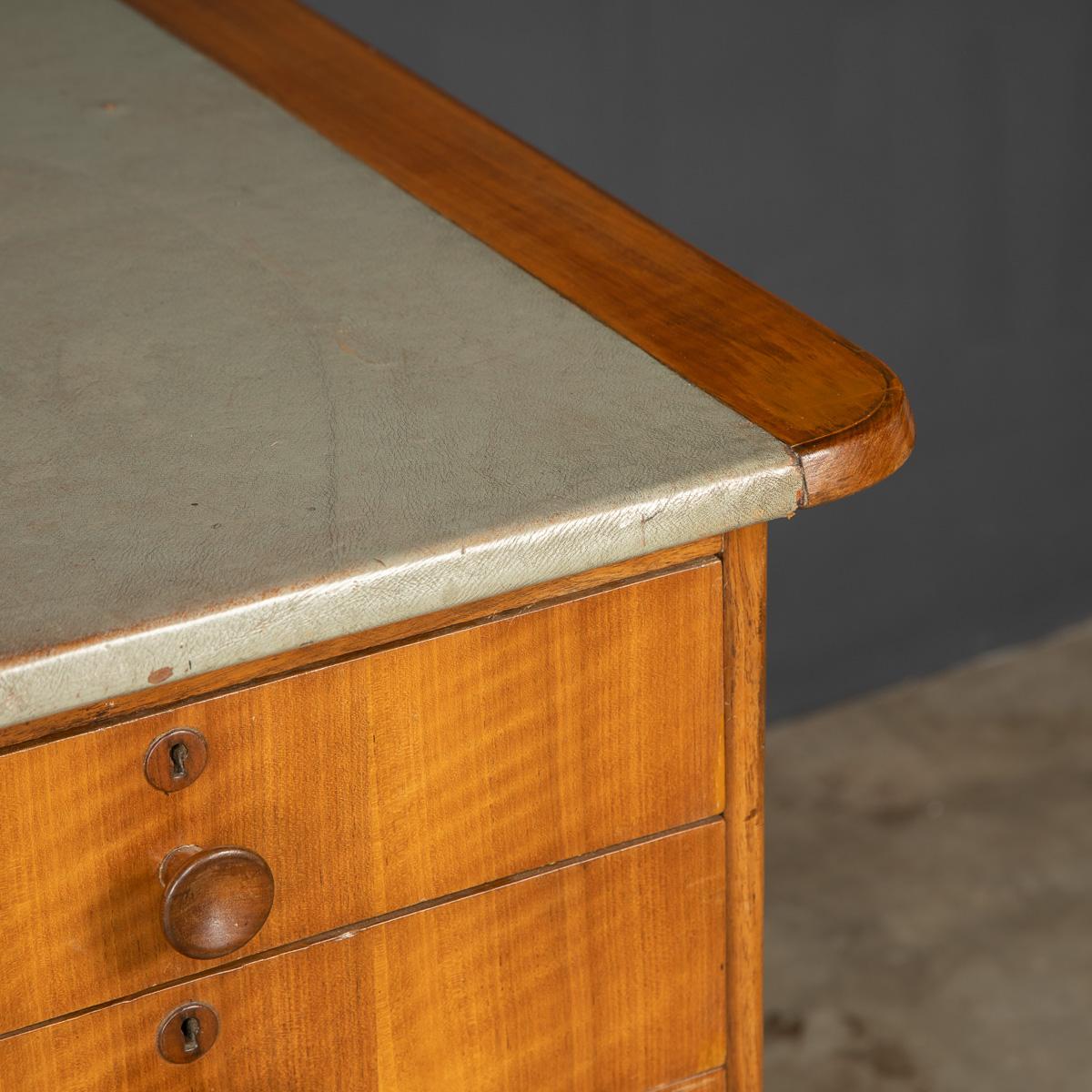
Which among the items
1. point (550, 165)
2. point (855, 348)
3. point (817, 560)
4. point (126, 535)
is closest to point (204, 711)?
point (126, 535)

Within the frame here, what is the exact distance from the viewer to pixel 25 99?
1.10m

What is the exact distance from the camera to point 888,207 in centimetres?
238

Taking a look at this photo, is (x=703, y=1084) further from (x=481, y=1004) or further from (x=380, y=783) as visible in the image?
(x=380, y=783)

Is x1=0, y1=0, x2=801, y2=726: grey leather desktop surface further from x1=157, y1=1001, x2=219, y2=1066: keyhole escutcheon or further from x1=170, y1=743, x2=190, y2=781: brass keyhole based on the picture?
x1=157, y1=1001, x2=219, y2=1066: keyhole escutcheon

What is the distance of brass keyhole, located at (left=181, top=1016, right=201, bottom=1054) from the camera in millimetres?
736

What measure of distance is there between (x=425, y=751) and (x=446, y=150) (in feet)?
1.44

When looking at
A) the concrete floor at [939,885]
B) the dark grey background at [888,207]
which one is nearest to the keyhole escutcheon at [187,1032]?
the concrete floor at [939,885]

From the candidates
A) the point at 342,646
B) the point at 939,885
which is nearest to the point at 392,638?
the point at 342,646

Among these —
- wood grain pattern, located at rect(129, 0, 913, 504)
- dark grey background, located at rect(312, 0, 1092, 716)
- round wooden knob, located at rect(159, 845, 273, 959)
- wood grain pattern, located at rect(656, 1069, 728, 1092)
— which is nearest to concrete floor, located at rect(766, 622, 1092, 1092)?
dark grey background, located at rect(312, 0, 1092, 716)

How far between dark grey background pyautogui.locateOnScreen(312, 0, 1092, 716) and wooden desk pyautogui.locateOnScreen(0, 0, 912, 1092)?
1.31m

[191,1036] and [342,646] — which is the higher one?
[342,646]

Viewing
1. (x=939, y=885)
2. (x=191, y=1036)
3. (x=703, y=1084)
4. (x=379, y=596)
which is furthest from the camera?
(x=939, y=885)

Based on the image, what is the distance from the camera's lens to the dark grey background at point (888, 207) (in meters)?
2.17

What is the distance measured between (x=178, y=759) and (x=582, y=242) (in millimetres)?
374
